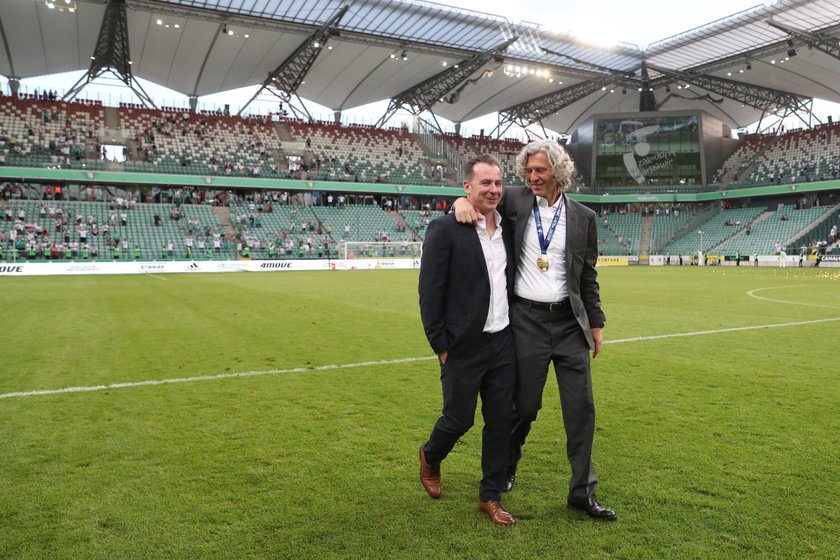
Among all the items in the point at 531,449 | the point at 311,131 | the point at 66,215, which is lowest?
the point at 531,449

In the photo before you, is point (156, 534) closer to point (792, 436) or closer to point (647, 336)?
point (792, 436)

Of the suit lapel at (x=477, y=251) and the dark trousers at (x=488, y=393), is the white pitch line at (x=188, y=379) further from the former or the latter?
the suit lapel at (x=477, y=251)

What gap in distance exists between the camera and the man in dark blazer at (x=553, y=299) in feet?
12.2

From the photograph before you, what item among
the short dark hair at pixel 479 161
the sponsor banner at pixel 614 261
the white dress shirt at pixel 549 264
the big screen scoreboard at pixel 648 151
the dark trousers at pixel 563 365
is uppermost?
the big screen scoreboard at pixel 648 151

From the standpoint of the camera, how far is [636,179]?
219 ft

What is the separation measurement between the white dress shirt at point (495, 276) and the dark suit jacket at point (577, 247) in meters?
0.15

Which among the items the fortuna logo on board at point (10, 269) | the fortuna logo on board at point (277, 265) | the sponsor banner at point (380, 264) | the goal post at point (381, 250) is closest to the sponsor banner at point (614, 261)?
the goal post at point (381, 250)

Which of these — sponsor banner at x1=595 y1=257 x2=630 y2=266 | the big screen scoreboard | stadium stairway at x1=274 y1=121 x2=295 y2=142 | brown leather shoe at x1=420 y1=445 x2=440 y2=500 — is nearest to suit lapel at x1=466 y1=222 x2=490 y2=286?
brown leather shoe at x1=420 y1=445 x2=440 y2=500

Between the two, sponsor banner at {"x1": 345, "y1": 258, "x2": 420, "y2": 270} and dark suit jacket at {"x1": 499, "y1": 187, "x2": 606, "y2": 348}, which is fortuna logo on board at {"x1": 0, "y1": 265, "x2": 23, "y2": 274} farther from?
dark suit jacket at {"x1": 499, "y1": 187, "x2": 606, "y2": 348}

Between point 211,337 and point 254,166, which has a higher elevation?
point 254,166

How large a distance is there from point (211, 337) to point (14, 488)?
6803 millimetres

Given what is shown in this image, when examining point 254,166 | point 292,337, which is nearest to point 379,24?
point 254,166

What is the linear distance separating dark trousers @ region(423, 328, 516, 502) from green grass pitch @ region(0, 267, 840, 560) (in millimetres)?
340

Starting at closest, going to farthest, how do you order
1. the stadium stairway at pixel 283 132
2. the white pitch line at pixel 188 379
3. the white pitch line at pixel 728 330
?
the white pitch line at pixel 188 379 < the white pitch line at pixel 728 330 < the stadium stairway at pixel 283 132
